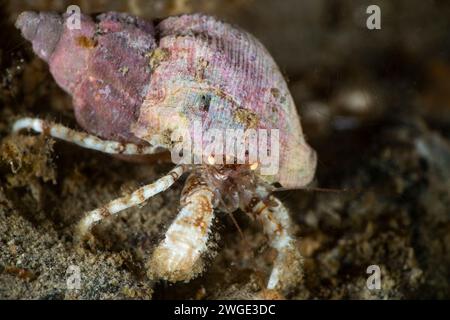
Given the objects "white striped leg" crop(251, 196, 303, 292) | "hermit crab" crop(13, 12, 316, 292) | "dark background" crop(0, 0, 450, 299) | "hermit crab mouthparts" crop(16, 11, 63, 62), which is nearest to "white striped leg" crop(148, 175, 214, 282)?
"hermit crab" crop(13, 12, 316, 292)

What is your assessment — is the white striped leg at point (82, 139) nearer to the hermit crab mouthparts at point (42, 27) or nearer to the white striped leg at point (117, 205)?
the white striped leg at point (117, 205)

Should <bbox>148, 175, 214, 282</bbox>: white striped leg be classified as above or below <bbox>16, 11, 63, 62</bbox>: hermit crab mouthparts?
below

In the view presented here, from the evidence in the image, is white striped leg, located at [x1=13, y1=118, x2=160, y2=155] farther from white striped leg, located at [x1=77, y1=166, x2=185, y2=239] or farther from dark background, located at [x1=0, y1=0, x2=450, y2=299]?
white striped leg, located at [x1=77, y1=166, x2=185, y2=239]

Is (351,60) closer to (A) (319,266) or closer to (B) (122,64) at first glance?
(A) (319,266)

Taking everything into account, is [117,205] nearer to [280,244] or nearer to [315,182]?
[280,244]

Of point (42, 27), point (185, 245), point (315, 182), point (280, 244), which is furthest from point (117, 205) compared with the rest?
point (315, 182)

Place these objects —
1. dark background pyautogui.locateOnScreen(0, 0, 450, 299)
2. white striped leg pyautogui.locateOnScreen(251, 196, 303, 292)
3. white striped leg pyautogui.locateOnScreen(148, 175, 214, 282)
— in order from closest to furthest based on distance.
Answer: white striped leg pyautogui.locateOnScreen(148, 175, 214, 282), dark background pyautogui.locateOnScreen(0, 0, 450, 299), white striped leg pyautogui.locateOnScreen(251, 196, 303, 292)
